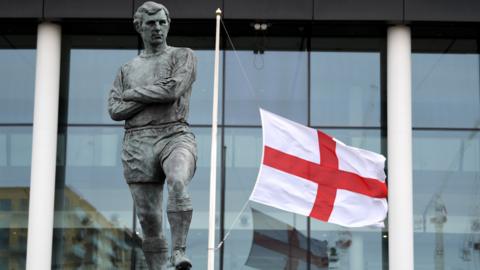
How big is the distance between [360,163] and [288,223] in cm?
345

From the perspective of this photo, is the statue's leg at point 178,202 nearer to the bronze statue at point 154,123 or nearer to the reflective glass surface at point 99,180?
the bronze statue at point 154,123

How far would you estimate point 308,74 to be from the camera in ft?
77.9

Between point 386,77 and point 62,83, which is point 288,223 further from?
point 62,83

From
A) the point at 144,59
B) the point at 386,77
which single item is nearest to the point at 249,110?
the point at 386,77

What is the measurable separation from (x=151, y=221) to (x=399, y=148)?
1363 centimetres

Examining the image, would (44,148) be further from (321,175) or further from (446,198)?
(446,198)

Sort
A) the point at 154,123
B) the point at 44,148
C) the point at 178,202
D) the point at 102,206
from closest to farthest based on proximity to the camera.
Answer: the point at 178,202
the point at 154,123
the point at 44,148
the point at 102,206

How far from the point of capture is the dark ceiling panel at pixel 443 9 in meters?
22.4

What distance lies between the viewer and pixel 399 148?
892 inches

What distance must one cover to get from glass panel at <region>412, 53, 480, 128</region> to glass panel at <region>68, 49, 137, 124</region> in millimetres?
5953

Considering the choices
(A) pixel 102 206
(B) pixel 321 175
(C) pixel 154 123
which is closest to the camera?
(C) pixel 154 123

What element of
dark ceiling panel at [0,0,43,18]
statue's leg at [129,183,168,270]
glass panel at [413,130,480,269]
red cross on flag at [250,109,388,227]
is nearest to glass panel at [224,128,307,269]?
glass panel at [413,130,480,269]

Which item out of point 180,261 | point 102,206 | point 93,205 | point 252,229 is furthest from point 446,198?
point 180,261

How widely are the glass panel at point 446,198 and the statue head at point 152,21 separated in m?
14.2
